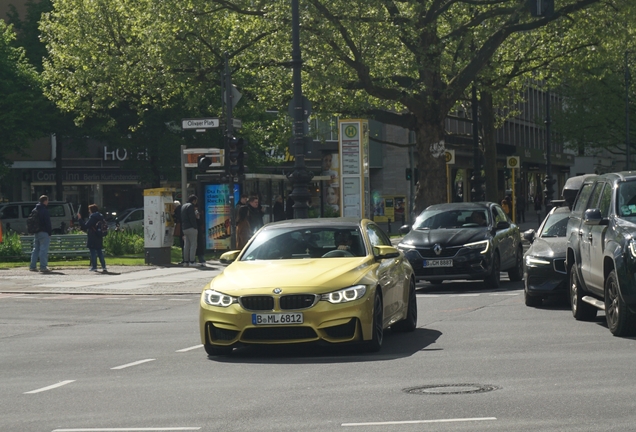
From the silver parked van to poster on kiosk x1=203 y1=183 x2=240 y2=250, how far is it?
17872 mm

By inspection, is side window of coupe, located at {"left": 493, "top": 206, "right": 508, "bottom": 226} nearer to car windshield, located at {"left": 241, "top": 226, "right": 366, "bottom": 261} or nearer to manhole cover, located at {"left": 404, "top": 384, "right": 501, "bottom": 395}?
car windshield, located at {"left": 241, "top": 226, "right": 366, "bottom": 261}

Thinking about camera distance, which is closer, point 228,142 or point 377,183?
point 228,142

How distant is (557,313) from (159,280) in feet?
39.2

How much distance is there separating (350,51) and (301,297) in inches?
1010

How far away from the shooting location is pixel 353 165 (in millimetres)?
34156

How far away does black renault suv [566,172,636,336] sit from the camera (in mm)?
12828

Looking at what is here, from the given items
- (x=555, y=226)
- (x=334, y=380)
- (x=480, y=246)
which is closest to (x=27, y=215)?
(x=480, y=246)

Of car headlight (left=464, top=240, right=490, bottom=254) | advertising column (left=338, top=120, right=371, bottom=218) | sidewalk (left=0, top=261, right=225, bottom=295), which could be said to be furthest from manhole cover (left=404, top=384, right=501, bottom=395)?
advertising column (left=338, top=120, right=371, bottom=218)

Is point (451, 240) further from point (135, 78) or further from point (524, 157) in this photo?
point (524, 157)

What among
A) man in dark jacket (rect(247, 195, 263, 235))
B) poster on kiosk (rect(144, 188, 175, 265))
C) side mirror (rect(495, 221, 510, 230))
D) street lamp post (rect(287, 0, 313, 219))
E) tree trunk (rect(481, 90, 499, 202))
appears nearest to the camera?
side mirror (rect(495, 221, 510, 230))

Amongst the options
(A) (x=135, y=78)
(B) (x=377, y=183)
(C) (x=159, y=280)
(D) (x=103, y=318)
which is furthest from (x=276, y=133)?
(B) (x=377, y=183)

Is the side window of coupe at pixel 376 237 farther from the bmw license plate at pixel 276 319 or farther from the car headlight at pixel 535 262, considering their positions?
the car headlight at pixel 535 262

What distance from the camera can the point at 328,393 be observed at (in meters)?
9.66

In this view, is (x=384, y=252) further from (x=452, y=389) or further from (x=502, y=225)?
(x=502, y=225)
